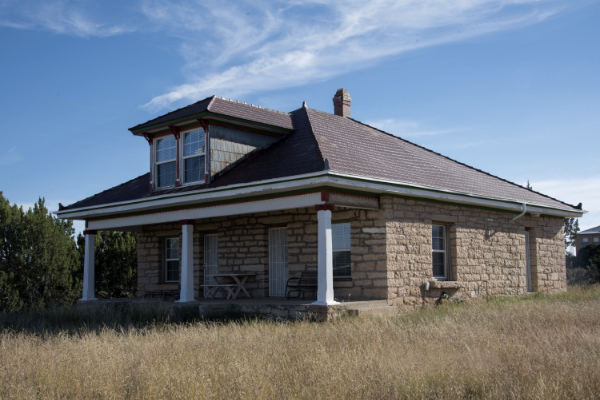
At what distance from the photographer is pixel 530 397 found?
216 inches

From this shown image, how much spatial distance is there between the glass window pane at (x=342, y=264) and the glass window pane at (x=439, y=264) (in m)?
2.32

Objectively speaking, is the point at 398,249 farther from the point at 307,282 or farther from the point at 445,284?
the point at 307,282

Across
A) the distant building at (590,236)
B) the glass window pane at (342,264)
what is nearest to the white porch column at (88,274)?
the glass window pane at (342,264)

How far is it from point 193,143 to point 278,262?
392 centimetres

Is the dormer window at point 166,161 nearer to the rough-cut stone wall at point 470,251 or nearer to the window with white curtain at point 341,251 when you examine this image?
the window with white curtain at point 341,251

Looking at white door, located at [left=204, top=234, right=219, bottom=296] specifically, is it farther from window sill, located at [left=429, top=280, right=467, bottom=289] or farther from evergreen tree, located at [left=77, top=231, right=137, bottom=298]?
evergreen tree, located at [left=77, top=231, right=137, bottom=298]


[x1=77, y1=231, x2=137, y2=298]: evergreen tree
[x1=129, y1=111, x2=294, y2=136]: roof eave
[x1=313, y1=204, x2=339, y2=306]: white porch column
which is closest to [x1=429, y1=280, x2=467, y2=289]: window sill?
[x1=313, y1=204, x2=339, y2=306]: white porch column

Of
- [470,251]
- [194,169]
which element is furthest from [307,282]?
[470,251]

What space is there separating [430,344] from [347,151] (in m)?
6.32

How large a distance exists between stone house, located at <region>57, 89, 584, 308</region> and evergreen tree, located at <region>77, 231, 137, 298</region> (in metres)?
5.61

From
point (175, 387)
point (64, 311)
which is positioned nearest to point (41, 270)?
point (64, 311)

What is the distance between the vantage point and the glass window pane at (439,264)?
14.1 metres

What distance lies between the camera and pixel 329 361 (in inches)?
271

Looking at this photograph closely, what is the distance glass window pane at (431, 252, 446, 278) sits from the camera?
46.4 feet
